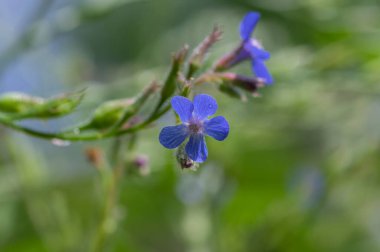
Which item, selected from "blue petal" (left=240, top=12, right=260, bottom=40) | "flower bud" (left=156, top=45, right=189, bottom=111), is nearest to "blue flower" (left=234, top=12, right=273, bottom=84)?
"blue petal" (left=240, top=12, right=260, bottom=40)

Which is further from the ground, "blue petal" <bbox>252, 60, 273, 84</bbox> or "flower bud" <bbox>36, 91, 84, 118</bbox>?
"flower bud" <bbox>36, 91, 84, 118</bbox>

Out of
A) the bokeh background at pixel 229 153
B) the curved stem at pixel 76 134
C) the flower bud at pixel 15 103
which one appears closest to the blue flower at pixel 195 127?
the curved stem at pixel 76 134

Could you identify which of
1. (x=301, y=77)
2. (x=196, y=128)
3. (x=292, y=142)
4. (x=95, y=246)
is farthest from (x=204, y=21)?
(x=196, y=128)

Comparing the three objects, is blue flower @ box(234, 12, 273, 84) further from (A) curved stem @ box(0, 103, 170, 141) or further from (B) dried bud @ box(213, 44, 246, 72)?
(A) curved stem @ box(0, 103, 170, 141)

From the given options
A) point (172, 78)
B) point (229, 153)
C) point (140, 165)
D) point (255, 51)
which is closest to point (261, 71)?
point (255, 51)

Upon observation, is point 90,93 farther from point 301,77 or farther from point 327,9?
point 327,9

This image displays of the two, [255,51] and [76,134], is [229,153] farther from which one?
[76,134]

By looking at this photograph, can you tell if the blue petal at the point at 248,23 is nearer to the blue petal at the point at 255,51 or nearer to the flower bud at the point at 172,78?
the blue petal at the point at 255,51
